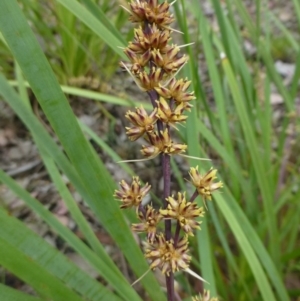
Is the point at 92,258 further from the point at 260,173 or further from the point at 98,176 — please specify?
the point at 260,173

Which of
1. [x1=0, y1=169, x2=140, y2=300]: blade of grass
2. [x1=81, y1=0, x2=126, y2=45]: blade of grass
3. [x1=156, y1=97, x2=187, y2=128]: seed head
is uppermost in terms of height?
[x1=81, y1=0, x2=126, y2=45]: blade of grass

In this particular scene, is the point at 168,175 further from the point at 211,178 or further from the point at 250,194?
the point at 250,194

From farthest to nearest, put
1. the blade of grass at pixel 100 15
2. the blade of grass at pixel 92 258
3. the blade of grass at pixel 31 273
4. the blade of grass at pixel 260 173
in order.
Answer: the blade of grass at pixel 260 173, the blade of grass at pixel 100 15, the blade of grass at pixel 92 258, the blade of grass at pixel 31 273

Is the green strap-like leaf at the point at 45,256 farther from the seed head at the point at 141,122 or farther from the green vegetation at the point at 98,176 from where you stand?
the seed head at the point at 141,122

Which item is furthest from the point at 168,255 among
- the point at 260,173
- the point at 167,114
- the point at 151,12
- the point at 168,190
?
the point at 260,173

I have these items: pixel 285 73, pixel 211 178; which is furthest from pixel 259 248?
pixel 285 73

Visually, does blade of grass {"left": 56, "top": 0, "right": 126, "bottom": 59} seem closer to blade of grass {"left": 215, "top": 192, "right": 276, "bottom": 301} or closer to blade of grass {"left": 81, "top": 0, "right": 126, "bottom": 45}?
blade of grass {"left": 81, "top": 0, "right": 126, "bottom": 45}

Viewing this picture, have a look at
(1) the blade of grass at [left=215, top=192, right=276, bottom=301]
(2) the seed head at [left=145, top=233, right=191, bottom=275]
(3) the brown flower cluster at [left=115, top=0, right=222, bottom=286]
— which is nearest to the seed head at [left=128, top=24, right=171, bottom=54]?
(3) the brown flower cluster at [left=115, top=0, right=222, bottom=286]

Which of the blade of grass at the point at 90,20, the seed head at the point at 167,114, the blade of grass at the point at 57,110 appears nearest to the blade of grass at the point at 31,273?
the blade of grass at the point at 57,110
